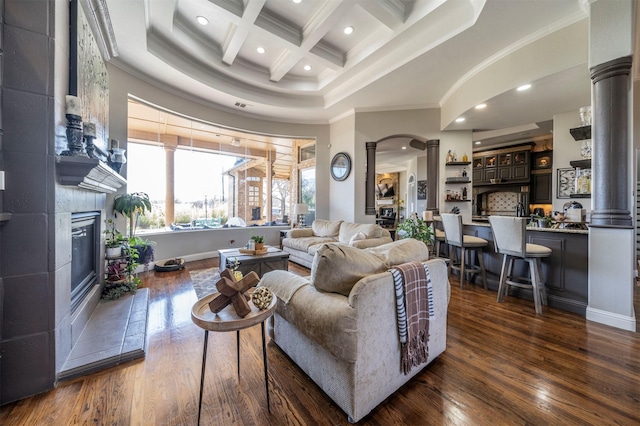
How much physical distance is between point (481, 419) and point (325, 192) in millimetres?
5263

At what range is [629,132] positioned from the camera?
7.81ft

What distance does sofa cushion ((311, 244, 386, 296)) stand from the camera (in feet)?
4.80

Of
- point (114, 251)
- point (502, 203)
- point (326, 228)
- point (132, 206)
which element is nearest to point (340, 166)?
point (326, 228)

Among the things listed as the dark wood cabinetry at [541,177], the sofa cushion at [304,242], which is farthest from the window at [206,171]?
the dark wood cabinetry at [541,177]

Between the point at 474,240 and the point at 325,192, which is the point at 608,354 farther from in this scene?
the point at 325,192

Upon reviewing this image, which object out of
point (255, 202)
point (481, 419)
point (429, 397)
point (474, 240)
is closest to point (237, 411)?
point (429, 397)

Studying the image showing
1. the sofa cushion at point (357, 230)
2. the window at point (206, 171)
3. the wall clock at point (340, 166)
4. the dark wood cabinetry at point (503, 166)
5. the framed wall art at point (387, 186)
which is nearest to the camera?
the sofa cushion at point (357, 230)

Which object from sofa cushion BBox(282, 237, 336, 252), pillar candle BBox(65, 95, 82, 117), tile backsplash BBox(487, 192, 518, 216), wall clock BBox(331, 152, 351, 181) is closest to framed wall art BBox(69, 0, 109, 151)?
pillar candle BBox(65, 95, 82, 117)

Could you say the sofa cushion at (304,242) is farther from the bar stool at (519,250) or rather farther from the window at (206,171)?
the bar stool at (519,250)

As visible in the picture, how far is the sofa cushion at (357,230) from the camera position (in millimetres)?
4041

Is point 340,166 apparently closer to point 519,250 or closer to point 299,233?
point 299,233

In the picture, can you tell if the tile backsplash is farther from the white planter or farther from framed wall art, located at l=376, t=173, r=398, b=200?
the white planter

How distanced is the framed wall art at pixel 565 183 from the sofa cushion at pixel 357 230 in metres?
3.98

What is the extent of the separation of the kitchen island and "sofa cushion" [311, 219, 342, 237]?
297 centimetres
